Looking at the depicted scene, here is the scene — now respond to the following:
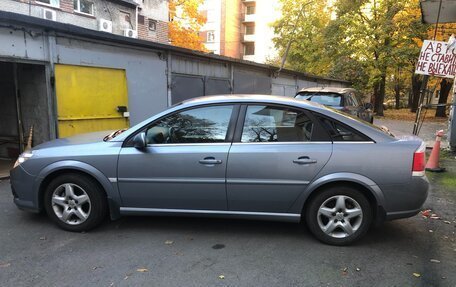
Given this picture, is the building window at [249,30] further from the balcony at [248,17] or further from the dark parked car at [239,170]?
the dark parked car at [239,170]

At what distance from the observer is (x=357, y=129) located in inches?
164

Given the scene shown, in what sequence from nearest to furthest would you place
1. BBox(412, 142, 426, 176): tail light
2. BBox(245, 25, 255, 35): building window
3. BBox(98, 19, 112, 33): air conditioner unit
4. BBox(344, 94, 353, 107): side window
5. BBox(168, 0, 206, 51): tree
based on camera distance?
1. BBox(412, 142, 426, 176): tail light
2. BBox(344, 94, 353, 107): side window
3. BBox(98, 19, 112, 33): air conditioner unit
4. BBox(168, 0, 206, 51): tree
5. BBox(245, 25, 255, 35): building window

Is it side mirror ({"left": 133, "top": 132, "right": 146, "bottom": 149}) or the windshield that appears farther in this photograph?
the windshield

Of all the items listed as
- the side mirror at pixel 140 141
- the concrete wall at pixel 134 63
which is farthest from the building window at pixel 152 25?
the side mirror at pixel 140 141

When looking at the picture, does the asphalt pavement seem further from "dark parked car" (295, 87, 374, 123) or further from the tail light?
"dark parked car" (295, 87, 374, 123)

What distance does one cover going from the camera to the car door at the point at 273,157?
13.5ft

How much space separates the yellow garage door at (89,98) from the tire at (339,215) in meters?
6.08

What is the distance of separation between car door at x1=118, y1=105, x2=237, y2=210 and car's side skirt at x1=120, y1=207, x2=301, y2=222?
0.05 m

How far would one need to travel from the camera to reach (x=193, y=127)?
4414 millimetres

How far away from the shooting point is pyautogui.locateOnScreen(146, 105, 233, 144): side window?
14.3 feet

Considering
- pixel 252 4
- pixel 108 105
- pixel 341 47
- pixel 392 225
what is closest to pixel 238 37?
pixel 252 4

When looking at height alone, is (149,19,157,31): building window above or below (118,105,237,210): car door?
above

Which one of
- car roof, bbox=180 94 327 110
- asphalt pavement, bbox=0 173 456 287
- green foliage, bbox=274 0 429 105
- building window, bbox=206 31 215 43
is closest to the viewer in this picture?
asphalt pavement, bbox=0 173 456 287

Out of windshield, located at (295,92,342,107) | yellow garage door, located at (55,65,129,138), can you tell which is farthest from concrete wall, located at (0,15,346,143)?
windshield, located at (295,92,342,107)
